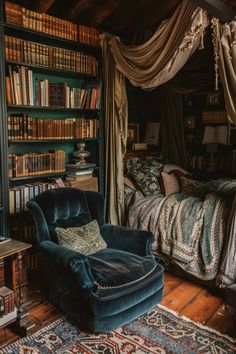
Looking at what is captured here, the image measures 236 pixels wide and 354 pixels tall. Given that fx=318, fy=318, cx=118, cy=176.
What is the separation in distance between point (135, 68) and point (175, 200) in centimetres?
139

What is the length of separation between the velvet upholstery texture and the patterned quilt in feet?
Result: 1.48

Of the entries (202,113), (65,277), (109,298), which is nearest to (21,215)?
(65,277)

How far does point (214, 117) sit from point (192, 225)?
6.30ft

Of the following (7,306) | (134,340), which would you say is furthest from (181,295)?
(7,306)

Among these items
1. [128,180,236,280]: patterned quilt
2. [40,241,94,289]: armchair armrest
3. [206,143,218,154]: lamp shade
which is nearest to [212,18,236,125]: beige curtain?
[128,180,236,280]: patterned quilt

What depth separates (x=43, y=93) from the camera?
3115mm

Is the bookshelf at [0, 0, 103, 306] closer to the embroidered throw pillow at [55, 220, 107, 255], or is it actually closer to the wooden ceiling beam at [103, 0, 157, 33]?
the wooden ceiling beam at [103, 0, 157, 33]

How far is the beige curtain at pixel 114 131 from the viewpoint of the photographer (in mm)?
3498

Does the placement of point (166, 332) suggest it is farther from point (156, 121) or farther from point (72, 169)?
point (156, 121)

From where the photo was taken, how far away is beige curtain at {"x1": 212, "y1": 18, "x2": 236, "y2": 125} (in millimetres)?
2369

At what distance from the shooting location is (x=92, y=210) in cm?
304

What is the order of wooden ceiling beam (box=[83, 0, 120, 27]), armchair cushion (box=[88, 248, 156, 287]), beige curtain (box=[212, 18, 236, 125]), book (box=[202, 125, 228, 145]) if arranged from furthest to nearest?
book (box=[202, 125, 228, 145]), wooden ceiling beam (box=[83, 0, 120, 27]), beige curtain (box=[212, 18, 236, 125]), armchair cushion (box=[88, 248, 156, 287])

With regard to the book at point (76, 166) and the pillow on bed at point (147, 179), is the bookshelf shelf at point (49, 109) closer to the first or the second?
the book at point (76, 166)

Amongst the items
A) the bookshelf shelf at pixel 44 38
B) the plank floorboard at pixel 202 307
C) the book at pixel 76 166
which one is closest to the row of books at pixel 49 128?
the book at pixel 76 166
